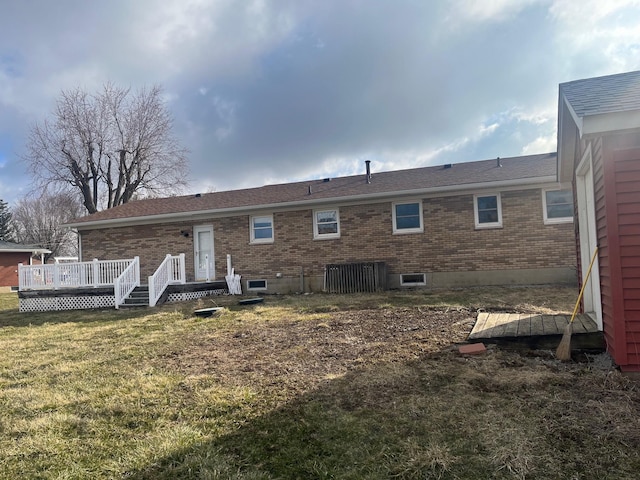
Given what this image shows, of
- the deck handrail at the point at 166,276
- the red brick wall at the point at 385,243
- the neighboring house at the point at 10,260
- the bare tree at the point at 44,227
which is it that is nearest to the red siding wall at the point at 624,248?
the red brick wall at the point at 385,243

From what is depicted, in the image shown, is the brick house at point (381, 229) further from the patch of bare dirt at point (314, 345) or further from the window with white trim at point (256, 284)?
the patch of bare dirt at point (314, 345)

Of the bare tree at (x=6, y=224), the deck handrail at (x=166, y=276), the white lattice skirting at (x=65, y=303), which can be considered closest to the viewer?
the deck handrail at (x=166, y=276)

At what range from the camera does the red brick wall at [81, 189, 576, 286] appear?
468 inches

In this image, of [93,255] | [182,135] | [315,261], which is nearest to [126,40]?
[93,255]

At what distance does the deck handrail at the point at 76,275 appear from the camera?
41.4 feet

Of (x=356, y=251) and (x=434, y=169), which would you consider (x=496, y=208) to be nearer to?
(x=434, y=169)

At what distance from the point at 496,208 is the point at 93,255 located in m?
15.6

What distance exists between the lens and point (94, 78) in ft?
98.4

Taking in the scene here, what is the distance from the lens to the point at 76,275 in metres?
12.7

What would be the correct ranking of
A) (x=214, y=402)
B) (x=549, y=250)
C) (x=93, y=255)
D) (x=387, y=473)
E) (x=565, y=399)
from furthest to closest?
(x=93, y=255), (x=549, y=250), (x=214, y=402), (x=565, y=399), (x=387, y=473)

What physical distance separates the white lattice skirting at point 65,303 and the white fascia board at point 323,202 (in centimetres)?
400

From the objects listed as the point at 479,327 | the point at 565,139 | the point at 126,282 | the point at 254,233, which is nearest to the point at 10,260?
the point at 126,282

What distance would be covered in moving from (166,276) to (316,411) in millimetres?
10585

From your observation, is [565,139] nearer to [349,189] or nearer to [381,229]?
[381,229]
